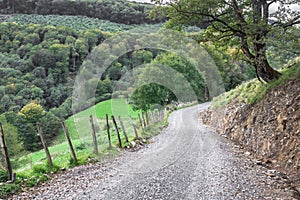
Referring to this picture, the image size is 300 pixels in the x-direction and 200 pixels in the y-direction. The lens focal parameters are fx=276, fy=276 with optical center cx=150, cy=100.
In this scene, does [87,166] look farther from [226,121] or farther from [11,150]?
[226,121]

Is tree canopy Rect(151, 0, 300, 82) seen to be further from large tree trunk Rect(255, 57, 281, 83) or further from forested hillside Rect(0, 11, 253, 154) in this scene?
forested hillside Rect(0, 11, 253, 154)

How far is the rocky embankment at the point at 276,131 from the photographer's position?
7.26 meters

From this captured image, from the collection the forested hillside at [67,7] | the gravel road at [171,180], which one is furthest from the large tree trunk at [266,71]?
the forested hillside at [67,7]

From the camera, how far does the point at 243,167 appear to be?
26.3 feet

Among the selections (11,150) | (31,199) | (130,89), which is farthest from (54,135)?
(31,199)

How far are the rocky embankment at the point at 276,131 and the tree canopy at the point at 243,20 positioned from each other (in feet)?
5.07

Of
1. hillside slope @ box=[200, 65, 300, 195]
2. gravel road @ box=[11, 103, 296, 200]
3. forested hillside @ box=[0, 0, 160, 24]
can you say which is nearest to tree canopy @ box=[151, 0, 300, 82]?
hillside slope @ box=[200, 65, 300, 195]

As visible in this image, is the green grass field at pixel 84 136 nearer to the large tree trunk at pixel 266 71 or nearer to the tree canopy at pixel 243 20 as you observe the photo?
the tree canopy at pixel 243 20

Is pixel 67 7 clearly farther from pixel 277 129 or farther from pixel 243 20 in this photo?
pixel 277 129

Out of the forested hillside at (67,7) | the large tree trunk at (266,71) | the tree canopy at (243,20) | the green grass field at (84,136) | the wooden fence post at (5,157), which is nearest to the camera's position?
the wooden fence post at (5,157)

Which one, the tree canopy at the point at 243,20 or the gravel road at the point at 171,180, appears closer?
the gravel road at the point at 171,180

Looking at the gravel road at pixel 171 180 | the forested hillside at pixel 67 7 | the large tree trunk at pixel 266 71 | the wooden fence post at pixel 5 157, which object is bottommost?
the gravel road at pixel 171 180

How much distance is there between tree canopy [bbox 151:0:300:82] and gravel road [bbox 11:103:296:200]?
13.4ft

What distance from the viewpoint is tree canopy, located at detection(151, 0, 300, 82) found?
32.3 ft
